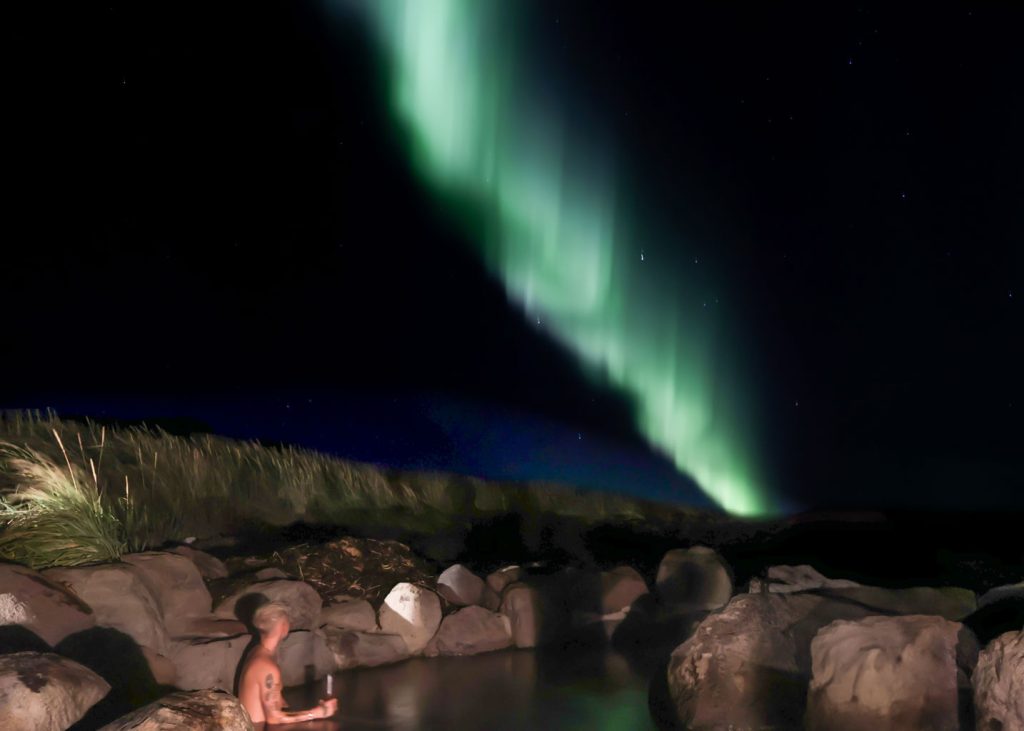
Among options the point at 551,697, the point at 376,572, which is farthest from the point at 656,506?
the point at 551,697

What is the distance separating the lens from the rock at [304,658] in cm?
824

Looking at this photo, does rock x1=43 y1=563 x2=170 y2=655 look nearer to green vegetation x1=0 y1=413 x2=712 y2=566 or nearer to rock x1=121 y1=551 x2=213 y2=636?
rock x1=121 y1=551 x2=213 y2=636

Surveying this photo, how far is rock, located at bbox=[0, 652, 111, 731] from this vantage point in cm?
546

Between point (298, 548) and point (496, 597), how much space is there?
1.98m

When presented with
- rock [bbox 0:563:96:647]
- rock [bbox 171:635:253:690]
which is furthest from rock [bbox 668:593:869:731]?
rock [bbox 0:563:96:647]

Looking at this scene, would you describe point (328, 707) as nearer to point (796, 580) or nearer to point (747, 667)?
point (747, 667)

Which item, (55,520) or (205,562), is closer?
(55,520)

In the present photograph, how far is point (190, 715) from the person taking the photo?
5.23 m

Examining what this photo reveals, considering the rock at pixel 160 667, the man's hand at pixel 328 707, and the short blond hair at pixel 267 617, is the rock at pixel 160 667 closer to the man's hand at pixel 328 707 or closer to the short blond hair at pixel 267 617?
Answer: the short blond hair at pixel 267 617

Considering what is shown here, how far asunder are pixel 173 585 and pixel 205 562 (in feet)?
3.97

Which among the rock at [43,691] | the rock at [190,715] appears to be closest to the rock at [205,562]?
the rock at [43,691]

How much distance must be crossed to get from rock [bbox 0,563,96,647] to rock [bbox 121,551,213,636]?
0.71 meters

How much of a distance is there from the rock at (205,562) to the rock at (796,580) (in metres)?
6.11

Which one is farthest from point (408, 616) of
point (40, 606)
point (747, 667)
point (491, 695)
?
point (40, 606)
